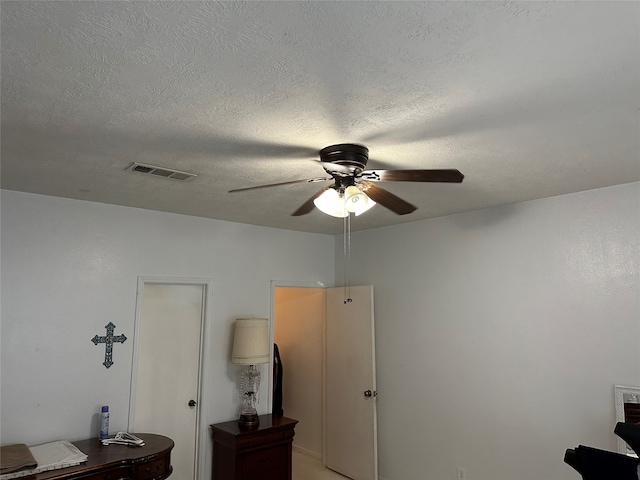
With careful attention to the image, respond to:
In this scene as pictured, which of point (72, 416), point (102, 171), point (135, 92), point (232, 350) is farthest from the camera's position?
point (232, 350)

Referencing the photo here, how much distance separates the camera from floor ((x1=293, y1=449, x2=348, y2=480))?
4598 millimetres

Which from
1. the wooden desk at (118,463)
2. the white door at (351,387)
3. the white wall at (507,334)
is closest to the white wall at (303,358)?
the white door at (351,387)

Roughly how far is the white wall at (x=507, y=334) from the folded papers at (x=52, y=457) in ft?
9.03

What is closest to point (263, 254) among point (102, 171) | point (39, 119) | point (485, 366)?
point (102, 171)

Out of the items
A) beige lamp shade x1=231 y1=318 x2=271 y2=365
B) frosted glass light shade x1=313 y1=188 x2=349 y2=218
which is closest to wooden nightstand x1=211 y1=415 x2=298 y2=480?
beige lamp shade x1=231 y1=318 x2=271 y2=365

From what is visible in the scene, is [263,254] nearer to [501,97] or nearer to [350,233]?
[350,233]

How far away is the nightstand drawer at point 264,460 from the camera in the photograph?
3.71m

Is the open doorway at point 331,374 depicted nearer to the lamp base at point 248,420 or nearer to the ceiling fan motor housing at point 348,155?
the lamp base at point 248,420

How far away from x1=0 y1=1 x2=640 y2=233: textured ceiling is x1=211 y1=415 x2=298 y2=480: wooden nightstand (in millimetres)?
2222

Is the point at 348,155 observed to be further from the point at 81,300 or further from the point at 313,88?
the point at 81,300

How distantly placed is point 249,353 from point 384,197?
2.21 metres

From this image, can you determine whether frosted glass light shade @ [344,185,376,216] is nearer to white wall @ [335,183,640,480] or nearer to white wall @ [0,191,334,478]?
white wall @ [335,183,640,480]

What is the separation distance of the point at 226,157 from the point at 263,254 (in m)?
2.16

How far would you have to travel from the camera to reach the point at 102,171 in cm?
275
